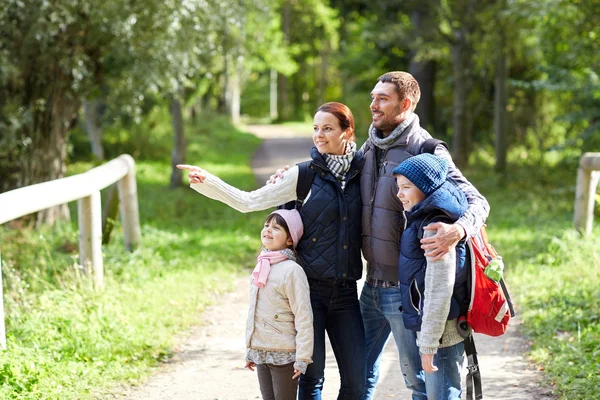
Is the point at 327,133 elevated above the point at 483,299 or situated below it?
above

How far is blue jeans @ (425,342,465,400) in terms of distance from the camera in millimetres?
3676

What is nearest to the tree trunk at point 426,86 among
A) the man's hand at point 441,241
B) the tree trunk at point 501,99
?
the tree trunk at point 501,99

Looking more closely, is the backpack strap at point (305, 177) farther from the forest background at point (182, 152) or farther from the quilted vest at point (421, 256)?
the forest background at point (182, 152)

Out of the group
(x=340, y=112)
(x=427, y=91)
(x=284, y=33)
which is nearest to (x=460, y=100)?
(x=427, y=91)

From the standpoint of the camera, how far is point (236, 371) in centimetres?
583

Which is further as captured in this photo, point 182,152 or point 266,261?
point 182,152

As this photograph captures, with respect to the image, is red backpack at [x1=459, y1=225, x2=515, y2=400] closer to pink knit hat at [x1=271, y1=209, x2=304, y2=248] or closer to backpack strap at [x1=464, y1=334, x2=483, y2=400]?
backpack strap at [x1=464, y1=334, x2=483, y2=400]

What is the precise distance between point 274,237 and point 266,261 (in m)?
0.13

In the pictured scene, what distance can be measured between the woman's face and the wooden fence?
2.24 meters

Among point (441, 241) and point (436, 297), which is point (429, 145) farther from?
point (436, 297)

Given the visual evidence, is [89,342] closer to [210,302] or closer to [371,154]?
[210,302]

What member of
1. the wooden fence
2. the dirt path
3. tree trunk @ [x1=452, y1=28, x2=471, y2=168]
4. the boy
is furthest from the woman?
tree trunk @ [x1=452, y1=28, x2=471, y2=168]

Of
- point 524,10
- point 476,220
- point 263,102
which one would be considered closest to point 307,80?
point 263,102

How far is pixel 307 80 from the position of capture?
64.2 metres
